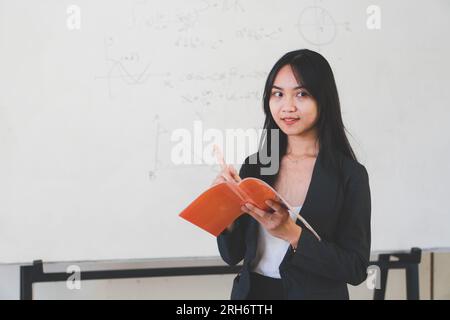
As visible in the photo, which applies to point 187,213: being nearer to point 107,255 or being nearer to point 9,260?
point 107,255

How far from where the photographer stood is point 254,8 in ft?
3.73

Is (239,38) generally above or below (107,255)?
above

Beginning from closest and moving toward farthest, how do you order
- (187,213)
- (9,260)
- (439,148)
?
(187,213), (9,260), (439,148)

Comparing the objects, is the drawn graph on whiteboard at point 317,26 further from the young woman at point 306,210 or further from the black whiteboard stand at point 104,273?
the black whiteboard stand at point 104,273

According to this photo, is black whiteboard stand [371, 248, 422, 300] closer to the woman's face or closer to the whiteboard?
the whiteboard

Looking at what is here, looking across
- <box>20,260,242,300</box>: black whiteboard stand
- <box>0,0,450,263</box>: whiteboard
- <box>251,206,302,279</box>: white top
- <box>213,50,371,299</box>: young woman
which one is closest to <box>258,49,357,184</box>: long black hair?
<box>213,50,371,299</box>: young woman

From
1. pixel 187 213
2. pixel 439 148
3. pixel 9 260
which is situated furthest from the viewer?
pixel 439 148

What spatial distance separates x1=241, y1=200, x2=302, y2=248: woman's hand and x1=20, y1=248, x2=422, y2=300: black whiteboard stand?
0.47 metres

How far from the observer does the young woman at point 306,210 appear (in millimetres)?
792

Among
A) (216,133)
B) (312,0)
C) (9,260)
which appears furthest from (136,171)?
(312,0)

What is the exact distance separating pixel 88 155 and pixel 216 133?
1.03 ft

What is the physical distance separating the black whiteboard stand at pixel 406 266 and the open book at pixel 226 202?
0.53m

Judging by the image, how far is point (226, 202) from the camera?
0.77m

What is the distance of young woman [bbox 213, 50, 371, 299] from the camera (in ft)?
2.60
